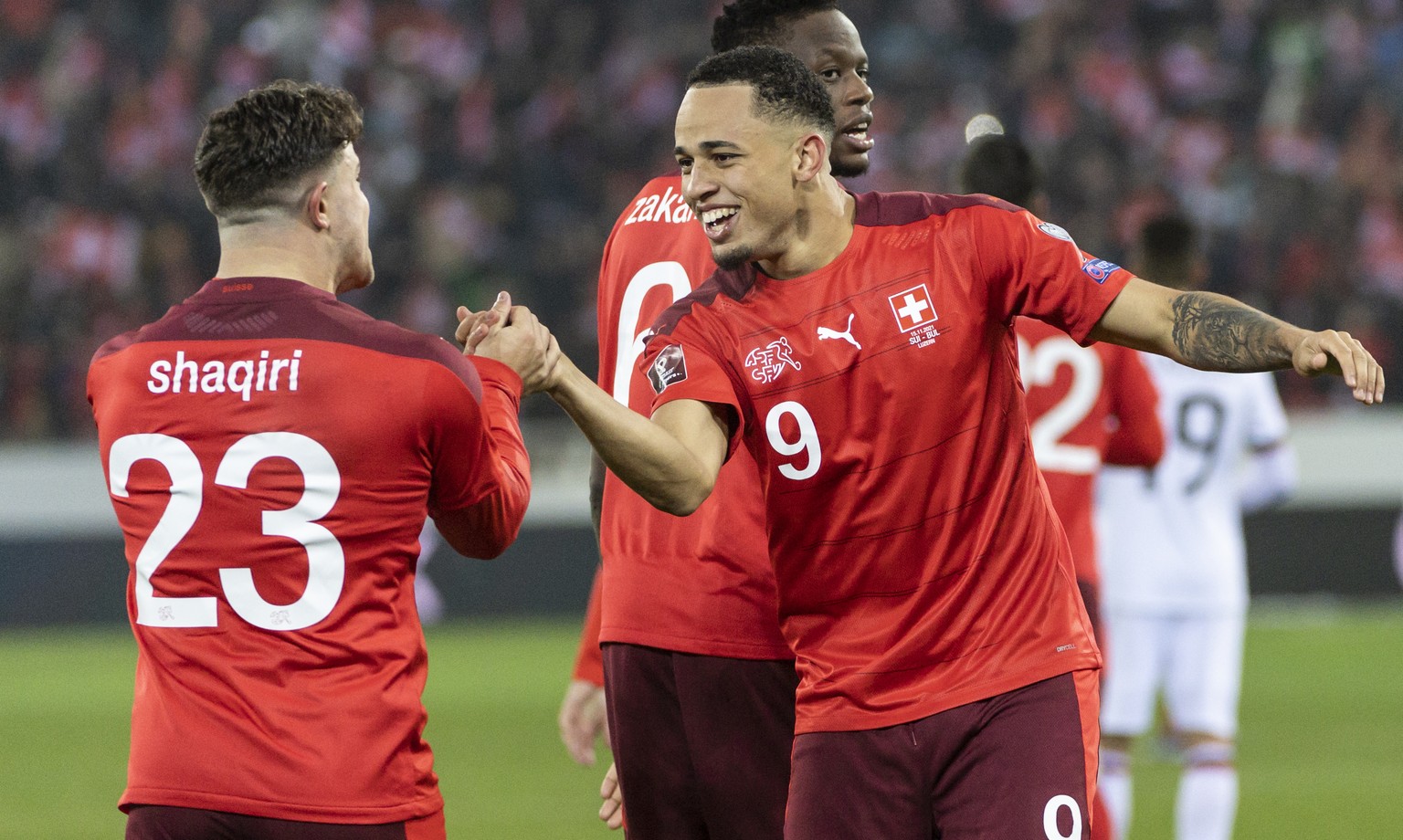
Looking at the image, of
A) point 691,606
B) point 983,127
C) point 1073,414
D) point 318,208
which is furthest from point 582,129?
point 318,208

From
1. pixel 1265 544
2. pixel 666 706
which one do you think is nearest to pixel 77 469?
pixel 1265 544

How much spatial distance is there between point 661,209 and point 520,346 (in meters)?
0.99

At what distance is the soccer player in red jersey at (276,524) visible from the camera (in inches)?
124

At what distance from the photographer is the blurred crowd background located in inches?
671

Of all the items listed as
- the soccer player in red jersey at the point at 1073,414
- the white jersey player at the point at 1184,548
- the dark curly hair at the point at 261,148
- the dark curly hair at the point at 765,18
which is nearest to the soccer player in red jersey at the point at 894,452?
the dark curly hair at the point at 261,148

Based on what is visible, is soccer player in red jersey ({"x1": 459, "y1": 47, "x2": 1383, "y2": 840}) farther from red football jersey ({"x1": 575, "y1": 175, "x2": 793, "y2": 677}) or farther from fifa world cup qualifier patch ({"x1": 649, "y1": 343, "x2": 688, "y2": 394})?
red football jersey ({"x1": 575, "y1": 175, "x2": 793, "y2": 677})

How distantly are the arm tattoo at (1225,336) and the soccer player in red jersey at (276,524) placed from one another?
1.35 meters

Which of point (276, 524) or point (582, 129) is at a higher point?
point (582, 129)

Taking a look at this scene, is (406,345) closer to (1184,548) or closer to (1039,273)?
(1039,273)

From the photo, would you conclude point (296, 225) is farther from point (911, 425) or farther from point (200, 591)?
point (911, 425)

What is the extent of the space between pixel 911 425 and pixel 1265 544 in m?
12.2

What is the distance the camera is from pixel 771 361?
12.4 feet

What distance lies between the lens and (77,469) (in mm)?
14750

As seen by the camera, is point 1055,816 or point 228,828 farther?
point 1055,816
